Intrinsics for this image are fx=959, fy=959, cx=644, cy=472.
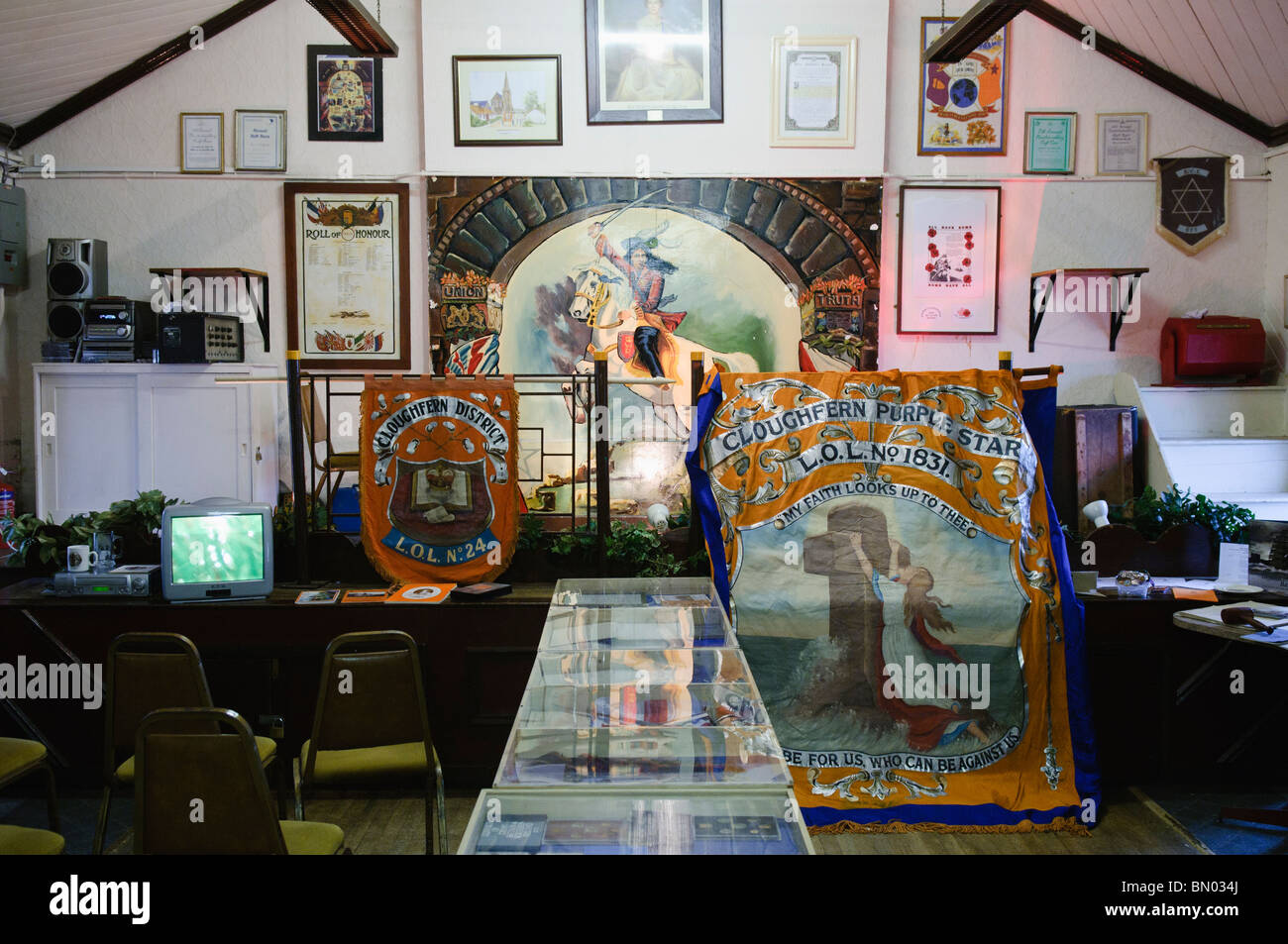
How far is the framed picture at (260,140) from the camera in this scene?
7.67 meters

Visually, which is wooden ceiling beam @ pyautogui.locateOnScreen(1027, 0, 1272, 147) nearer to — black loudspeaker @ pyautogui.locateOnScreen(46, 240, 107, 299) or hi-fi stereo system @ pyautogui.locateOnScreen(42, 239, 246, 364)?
hi-fi stereo system @ pyautogui.locateOnScreen(42, 239, 246, 364)

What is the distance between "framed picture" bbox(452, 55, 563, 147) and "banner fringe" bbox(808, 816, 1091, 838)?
5.64 m

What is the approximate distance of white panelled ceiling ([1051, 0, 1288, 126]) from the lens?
705 cm

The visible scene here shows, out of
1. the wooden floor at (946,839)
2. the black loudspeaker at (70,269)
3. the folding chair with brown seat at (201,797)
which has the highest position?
the black loudspeaker at (70,269)

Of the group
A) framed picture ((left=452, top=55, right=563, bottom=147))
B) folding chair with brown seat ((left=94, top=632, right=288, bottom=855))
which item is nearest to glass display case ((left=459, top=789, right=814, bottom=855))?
folding chair with brown seat ((left=94, top=632, right=288, bottom=855))

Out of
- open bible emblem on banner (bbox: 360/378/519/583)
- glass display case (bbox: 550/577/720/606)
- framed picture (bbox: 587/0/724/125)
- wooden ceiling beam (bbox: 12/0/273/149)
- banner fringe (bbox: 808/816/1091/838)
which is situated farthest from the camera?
wooden ceiling beam (bbox: 12/0/273/149)

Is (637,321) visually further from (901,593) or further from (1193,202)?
(1193,202)

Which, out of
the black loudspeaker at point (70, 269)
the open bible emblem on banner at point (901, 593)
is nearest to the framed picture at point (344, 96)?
the black loudspeaker at point (70, 269)

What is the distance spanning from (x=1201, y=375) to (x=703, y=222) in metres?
4.17

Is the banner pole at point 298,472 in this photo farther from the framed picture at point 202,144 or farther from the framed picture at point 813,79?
the framed picture at point 813,79

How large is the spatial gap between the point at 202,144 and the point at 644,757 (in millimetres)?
7232

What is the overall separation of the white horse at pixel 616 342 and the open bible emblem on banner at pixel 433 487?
2837 mm
